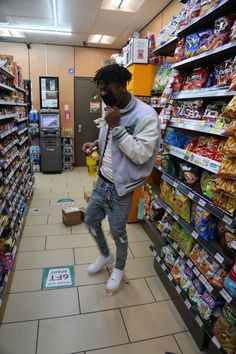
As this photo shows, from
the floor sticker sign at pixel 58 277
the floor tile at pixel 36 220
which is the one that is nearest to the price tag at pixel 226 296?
the floor sticker sign at pixel 58 277

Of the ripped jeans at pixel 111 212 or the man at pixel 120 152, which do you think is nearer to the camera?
the man at pixel 120 152

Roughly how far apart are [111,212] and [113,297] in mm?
771

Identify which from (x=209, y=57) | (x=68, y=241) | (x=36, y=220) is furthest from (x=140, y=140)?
(x=36, y=220)

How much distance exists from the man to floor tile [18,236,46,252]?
1.01 m

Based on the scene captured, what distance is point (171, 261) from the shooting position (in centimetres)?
227

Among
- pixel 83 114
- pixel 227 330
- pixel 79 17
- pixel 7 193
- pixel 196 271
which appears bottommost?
pixel 227 330

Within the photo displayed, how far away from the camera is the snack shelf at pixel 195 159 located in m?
1.63

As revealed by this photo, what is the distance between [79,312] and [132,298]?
1.54 ft

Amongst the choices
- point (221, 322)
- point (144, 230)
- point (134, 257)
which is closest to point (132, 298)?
point (134, 257)

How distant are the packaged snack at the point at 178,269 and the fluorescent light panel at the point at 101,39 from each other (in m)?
5.05

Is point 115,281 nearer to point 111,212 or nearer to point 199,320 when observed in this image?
point 111,212

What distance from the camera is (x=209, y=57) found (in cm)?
183

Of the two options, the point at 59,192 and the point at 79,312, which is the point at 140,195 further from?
the point at 59,192

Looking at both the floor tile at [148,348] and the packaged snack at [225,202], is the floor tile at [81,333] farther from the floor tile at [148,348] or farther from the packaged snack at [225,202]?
the packaged snack at [225,202]
